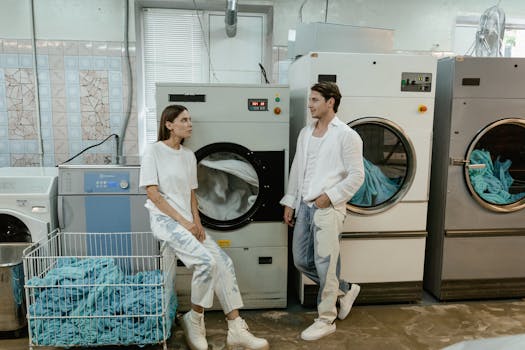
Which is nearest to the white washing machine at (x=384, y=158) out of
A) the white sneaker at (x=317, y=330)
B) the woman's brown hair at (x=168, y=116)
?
the white sneaker at (x=317, y=330)

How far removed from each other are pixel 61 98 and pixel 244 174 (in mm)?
1887

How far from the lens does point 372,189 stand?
9.37ft

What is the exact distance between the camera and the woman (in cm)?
227

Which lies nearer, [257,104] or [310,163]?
[310,163]

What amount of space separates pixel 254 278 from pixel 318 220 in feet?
2.28

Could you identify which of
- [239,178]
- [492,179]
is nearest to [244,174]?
[239,178]

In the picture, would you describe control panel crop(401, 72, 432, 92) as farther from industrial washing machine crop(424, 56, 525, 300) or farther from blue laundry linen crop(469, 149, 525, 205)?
blue laundry linen crop(469, 149, 525, 205)

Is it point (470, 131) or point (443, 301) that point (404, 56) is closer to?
point (470, 131)

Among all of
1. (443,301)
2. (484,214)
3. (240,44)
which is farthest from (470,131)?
(240,44)

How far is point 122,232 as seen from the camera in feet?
8.94

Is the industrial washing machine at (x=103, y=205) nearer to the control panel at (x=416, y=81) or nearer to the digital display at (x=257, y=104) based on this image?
the digital display at (x=257, y=104)

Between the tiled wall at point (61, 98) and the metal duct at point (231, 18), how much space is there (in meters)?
0.93

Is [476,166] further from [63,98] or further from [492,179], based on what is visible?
[63,98]

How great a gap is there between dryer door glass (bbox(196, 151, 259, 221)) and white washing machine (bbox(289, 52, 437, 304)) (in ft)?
1.76
